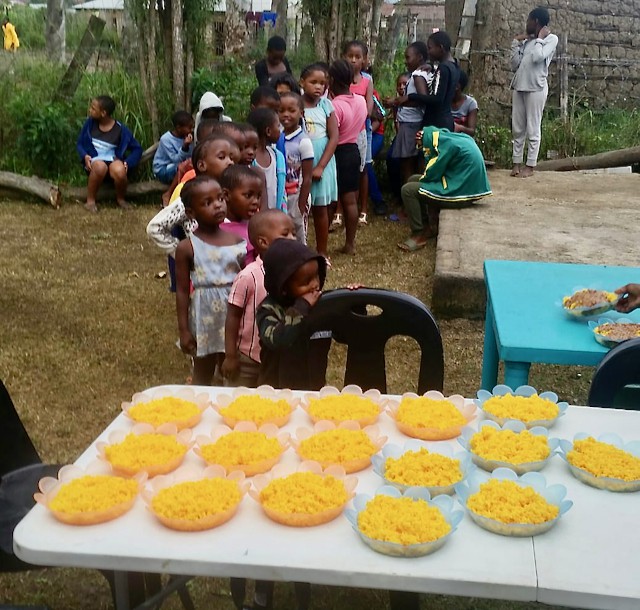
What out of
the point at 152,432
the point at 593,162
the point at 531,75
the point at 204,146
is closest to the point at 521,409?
the point at 152,432

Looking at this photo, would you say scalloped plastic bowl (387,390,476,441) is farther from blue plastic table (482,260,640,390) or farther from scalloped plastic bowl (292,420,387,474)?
blue plastic table (482,260,640,390)

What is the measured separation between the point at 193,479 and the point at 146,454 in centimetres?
13

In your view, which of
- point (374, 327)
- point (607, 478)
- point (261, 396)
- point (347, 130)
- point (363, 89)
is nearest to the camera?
point (607, 478)

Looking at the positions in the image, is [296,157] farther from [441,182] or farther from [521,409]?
[521,409]

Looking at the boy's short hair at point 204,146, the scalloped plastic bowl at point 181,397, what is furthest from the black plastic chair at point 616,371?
the boy's short hair at point 204,146

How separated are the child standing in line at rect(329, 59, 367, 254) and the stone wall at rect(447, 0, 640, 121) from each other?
4615mm

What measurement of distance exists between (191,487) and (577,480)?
854 mm

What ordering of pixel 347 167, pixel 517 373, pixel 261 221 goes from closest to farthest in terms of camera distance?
pixel 517 373, pixel 261 221, pixel 347 167

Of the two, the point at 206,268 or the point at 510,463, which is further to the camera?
the point at 206,268

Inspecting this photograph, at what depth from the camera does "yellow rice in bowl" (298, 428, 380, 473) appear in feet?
5.57

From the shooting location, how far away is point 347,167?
610cm

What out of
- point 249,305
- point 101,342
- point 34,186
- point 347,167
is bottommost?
point 101,342

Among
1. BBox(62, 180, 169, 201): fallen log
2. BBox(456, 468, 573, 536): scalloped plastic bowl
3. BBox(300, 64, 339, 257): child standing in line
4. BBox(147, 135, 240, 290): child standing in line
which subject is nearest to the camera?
BBox(456, 468, 573, 536): scalloped plastic bowl

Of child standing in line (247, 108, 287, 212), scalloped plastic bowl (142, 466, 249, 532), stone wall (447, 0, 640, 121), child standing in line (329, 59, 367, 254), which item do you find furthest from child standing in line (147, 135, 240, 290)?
stone wall (447, 0, 640, 121)
